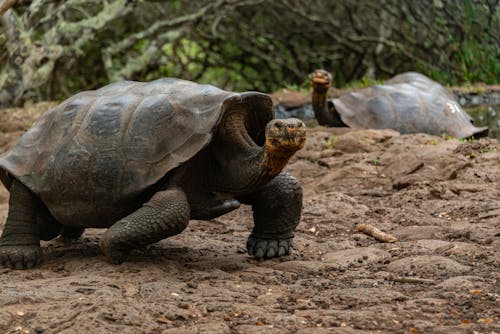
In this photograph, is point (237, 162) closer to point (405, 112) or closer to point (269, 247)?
point (269, 247)

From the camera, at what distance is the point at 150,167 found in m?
3.91

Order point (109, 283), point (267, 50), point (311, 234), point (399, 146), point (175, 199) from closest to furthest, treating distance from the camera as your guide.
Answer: point (109, 283) → point (175, 199) → point (311, 234) → point (399, 146) → point (267, 50)

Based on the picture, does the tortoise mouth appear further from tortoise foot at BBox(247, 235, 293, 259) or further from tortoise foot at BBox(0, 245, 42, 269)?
tortoise foot at BBox(0, 245, 42, 269)

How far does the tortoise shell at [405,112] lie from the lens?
905cm

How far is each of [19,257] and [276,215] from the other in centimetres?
136

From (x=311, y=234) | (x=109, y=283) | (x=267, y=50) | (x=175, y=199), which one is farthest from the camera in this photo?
(x=267, y=50)

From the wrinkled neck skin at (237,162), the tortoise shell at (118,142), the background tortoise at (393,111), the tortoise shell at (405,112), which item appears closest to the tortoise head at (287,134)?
the wrinkled neck skin at (237,162)

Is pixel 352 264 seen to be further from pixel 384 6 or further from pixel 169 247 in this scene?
pixel 384 6

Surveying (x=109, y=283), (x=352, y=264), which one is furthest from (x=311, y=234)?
(x=109, y=283)

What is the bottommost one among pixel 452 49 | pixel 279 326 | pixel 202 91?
pixel 452 49

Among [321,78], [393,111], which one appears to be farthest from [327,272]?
[393,111]

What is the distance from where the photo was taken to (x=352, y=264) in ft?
13.4

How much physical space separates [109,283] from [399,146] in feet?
13.0

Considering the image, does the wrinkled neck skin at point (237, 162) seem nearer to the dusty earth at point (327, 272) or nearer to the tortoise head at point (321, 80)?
the dusty earth at point (327, 272)
